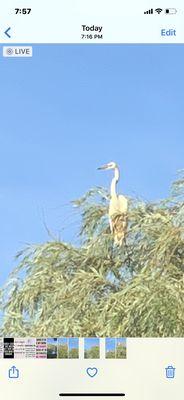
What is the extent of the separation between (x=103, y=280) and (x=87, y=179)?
17cm

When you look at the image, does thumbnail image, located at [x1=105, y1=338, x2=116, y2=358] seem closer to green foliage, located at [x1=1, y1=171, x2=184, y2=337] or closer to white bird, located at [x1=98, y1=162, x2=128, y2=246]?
green foliage, located at [x1=1, y1=171, x2=184, y2=337]

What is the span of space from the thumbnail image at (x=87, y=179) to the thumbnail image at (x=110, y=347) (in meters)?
0.02

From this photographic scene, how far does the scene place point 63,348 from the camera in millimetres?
1187

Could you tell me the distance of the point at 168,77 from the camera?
1238mm

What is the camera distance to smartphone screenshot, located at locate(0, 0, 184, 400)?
3.99 ft

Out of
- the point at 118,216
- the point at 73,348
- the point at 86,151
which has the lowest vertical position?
the point at 73,348

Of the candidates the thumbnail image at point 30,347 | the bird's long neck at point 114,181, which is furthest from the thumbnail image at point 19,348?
the bird's long neck at point 114,181
